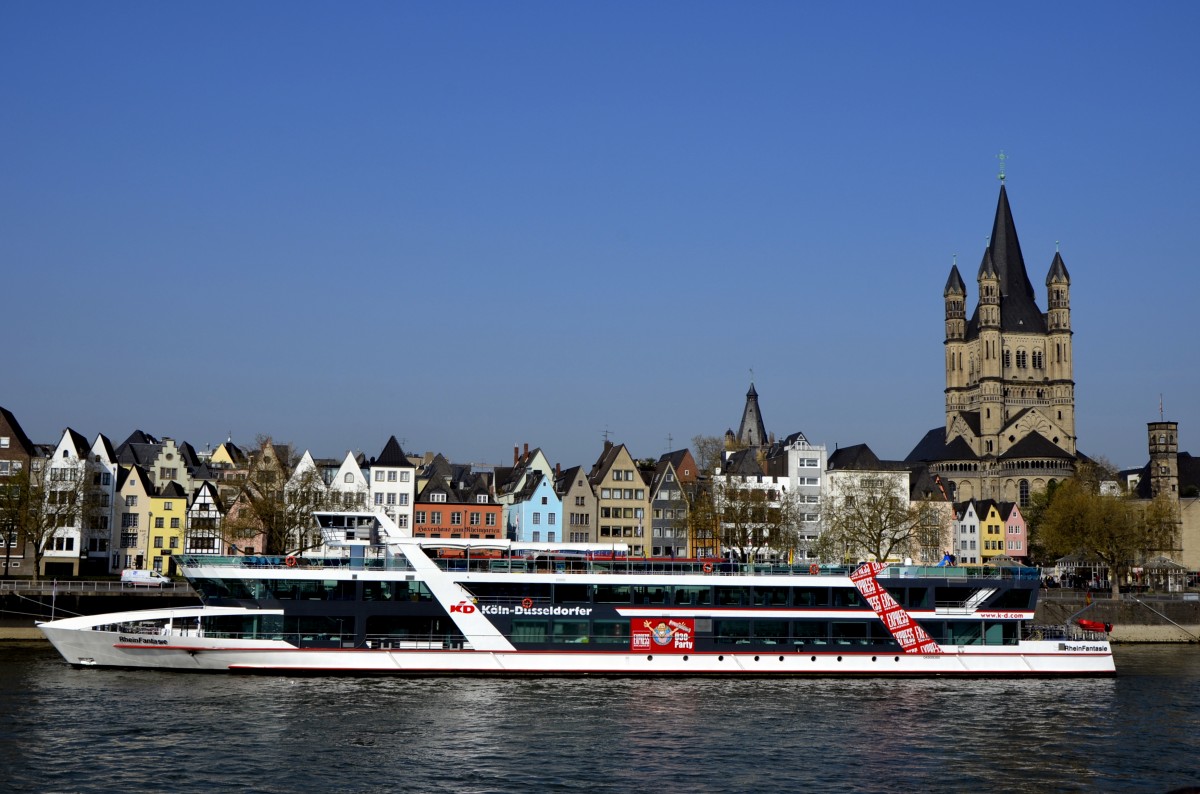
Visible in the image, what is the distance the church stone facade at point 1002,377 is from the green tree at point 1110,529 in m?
49.5

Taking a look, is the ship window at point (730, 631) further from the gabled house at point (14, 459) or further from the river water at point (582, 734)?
the gabled house at point (14, 459)

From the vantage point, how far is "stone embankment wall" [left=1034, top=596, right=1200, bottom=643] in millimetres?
73875

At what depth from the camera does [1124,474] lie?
574 feet

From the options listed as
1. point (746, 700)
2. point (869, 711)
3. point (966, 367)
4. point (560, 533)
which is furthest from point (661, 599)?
point (966, 367)

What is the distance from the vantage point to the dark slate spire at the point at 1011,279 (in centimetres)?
16775

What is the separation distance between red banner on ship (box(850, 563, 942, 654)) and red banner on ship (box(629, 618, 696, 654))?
275 inches

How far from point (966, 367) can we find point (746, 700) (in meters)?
135

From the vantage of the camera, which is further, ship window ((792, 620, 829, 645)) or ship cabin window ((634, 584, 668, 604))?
ship window ((792, 620, 829, 645))

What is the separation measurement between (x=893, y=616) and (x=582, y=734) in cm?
1837

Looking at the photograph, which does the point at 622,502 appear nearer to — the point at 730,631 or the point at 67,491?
the point at 67,491

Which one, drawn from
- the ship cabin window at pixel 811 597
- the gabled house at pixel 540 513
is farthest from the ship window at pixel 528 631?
the gabled house at pixel 540 513

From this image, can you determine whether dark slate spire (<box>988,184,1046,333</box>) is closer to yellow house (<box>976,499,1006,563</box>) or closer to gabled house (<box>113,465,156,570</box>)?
yellow house (<box>976,499,1006,563</box>)

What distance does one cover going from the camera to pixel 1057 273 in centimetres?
16838

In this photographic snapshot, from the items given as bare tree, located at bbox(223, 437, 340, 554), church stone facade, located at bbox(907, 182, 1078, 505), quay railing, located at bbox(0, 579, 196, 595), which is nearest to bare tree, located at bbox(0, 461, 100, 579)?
quay railing, located at bbox(0, 579, 196, 595)
